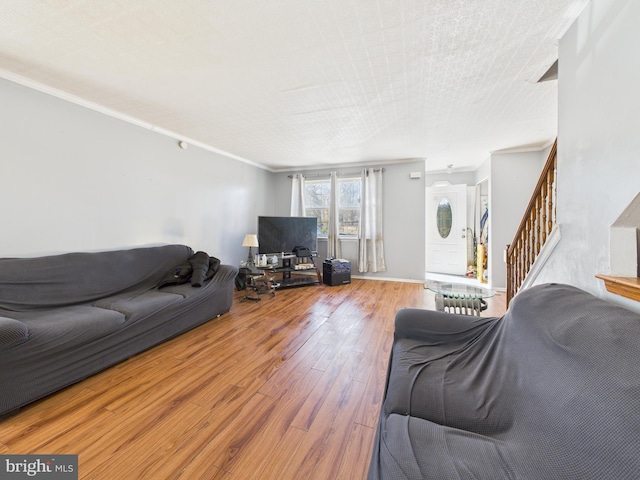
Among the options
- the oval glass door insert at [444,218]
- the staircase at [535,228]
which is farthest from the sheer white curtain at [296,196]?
the staircase at [535,228]

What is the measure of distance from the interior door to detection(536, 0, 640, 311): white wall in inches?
176

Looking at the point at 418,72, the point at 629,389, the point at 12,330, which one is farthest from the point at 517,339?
the point at 12,330

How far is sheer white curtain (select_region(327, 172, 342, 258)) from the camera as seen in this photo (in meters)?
5.45

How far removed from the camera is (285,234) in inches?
195

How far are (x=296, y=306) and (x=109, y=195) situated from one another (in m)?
2.65

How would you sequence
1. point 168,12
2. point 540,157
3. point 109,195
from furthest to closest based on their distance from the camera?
point 540,157
point 109,195
point 168,12

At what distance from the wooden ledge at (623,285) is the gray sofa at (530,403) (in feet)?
0.35

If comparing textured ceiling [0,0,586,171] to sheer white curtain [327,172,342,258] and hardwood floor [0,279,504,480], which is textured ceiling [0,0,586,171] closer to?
sheer white curtain [327,172,342,258]

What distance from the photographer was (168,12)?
1536mm

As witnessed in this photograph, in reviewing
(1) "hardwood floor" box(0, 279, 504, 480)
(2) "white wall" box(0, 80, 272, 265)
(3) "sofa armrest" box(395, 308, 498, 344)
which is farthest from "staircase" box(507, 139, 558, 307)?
(2) "white wall" box(0, 80, 272, 265)

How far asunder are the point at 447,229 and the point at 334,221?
2776 millimetres

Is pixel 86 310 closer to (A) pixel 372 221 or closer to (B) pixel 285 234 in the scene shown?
(B) pixel 285 234

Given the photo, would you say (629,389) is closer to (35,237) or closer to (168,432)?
(168,432)

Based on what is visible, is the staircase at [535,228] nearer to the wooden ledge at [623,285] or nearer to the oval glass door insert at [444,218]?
the wooden ledge at [623,285]
